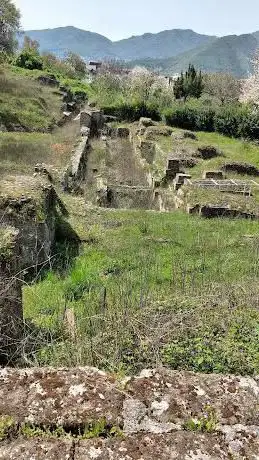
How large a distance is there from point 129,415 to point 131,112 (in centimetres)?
3327

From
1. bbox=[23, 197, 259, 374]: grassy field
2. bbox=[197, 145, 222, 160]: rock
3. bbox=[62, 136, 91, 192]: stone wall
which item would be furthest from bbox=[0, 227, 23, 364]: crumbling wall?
bbox=[197, 145, 222, 160]: rock

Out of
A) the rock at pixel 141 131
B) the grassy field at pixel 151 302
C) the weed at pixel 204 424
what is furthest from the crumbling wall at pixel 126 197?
the weed at pixel 204 424

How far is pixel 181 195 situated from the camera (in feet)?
49.3

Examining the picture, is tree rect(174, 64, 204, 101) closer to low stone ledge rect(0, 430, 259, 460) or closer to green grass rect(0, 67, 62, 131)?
green grass rect(0, 67, 62, 131)

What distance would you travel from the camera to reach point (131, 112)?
113ft

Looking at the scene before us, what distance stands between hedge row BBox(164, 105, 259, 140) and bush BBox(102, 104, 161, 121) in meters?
1.02

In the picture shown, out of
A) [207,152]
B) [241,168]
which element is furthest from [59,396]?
[207,152]

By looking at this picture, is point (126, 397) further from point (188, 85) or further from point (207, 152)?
point (188, 85)

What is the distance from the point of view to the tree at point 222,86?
48.7 meters

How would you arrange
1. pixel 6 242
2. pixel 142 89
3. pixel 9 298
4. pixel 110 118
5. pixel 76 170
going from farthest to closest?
pixel 142 89 < pixel 110 118 < pixel 76 170 < pixel 6 242 < pixel 9 298

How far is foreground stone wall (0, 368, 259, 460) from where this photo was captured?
2527mm

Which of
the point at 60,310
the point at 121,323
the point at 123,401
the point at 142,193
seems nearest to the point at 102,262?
the point at 60,310

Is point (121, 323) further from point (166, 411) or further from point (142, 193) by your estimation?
point (142, 193)

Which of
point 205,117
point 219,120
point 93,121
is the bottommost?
point 93,121
